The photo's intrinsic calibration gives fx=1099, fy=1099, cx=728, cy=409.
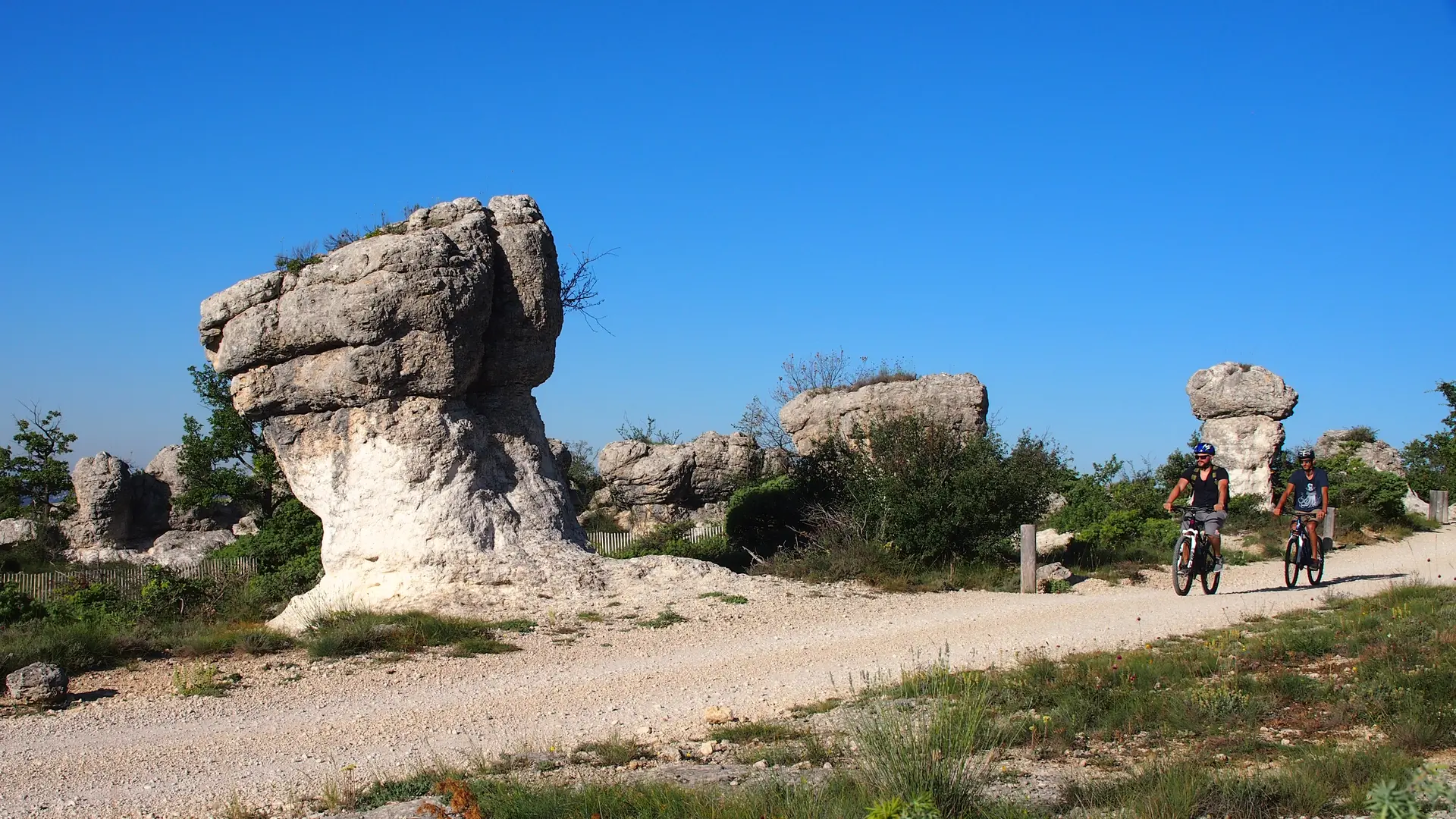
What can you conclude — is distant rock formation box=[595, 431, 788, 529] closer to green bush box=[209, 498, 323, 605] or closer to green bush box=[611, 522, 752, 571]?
green bush box=[611, 522, 752, 571]

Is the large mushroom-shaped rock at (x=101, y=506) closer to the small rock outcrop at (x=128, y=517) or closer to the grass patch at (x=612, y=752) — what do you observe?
the small rock outcrop at (x=128, y=517)

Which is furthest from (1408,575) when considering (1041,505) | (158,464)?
(158,464)

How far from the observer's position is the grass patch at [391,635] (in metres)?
11.1

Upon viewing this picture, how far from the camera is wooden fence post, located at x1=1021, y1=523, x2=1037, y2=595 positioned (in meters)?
16.0

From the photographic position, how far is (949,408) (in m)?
23.2

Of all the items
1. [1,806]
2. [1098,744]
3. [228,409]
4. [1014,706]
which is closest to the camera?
[1,806]

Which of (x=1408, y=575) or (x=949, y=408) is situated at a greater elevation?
(x=949, y=408)

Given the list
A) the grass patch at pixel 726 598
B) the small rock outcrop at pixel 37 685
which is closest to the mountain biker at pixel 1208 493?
the grass patch at pixel 726 598

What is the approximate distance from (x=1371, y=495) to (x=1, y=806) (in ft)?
89.1

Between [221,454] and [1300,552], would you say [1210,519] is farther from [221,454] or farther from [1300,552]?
[221,454]

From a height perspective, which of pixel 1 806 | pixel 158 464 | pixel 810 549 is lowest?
pixel 1 806

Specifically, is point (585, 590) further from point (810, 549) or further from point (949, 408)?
point (949, 408)

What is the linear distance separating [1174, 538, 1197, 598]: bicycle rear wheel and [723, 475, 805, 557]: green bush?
9.20 meters

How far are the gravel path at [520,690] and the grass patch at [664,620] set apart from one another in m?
0.14
